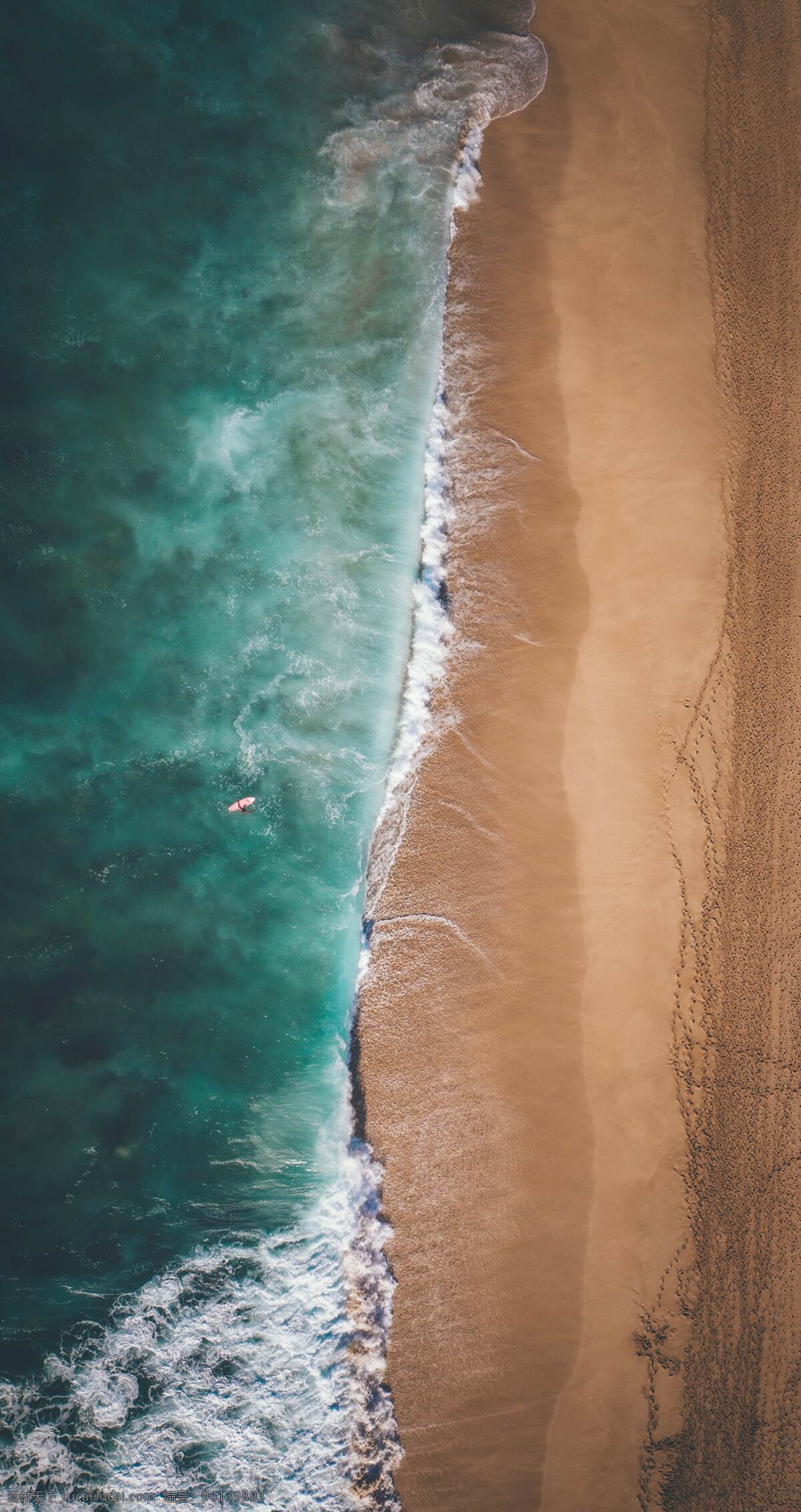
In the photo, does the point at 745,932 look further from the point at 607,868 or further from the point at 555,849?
the point at 555,849

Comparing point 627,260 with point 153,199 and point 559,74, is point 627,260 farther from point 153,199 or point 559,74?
point 153,199

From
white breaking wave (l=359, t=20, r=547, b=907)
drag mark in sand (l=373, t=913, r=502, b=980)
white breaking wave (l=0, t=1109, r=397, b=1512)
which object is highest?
white breaking wave (l=359, t=20, r=547, b=907)

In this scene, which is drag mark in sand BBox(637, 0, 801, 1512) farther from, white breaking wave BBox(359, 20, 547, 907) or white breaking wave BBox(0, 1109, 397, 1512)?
white breaking wave BBox(0, 1109, 397, 1512)

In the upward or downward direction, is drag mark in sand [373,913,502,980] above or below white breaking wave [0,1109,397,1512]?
above

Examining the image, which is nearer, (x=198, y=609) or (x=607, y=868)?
(x=607, y=868)

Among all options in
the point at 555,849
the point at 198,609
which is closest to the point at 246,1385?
the point at 555,849

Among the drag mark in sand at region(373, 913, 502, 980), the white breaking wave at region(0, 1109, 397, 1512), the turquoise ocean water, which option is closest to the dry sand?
the drag mark in sand at region(373, 913, 502, 980)

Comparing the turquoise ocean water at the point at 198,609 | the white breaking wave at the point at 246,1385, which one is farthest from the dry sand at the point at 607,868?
the turquoise ocean water at the point at 198,609

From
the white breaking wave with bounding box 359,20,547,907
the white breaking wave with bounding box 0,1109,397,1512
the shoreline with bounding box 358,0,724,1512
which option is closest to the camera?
the shoreline with bounding box 358,0,724,1512
